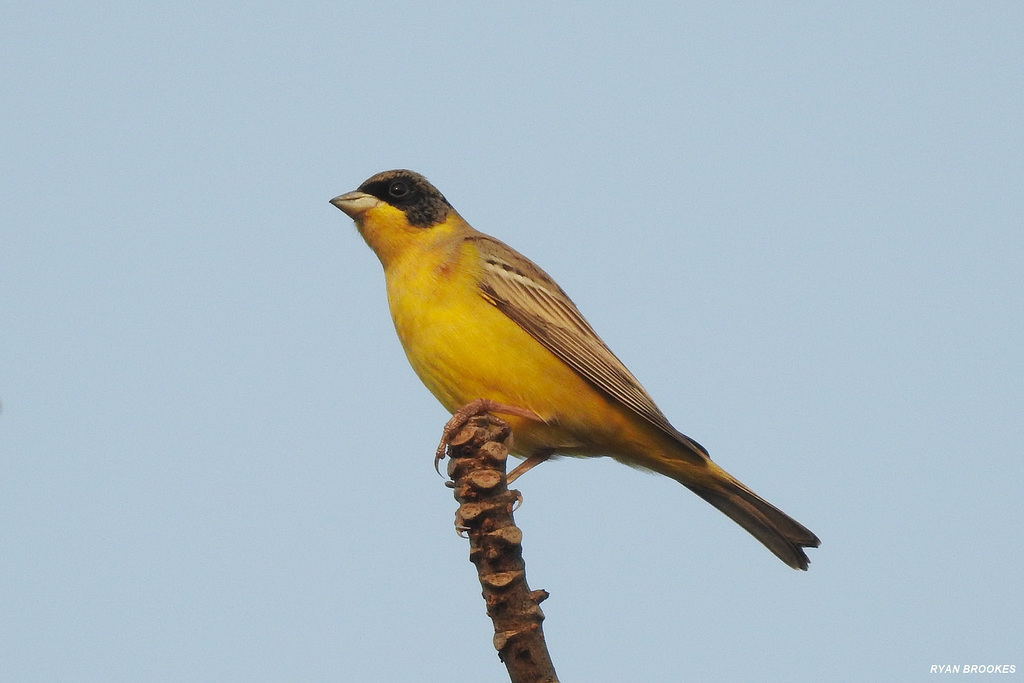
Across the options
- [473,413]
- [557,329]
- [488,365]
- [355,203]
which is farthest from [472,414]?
[355,203]

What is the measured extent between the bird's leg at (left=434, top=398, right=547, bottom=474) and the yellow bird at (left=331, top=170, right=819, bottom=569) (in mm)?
26

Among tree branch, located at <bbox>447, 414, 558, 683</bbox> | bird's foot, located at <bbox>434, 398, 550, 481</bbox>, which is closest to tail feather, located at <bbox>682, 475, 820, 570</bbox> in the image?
bird's foot, located at <bbox>434, 398, 550, 481</bbox>

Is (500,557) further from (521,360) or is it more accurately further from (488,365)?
(521,360)

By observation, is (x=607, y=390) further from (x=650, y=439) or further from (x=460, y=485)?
(x=460, y=485)

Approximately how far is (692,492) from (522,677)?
412cm

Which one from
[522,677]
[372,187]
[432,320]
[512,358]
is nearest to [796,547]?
[512,358]

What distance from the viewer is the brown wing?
338 inches

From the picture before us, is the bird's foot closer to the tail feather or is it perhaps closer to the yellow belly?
the yellow belly

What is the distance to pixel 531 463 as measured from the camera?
8.95m

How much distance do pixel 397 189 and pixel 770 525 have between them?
4251mm

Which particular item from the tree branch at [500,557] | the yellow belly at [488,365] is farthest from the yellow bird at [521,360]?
the tree branch at [500,557]

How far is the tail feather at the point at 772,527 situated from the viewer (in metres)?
8.73

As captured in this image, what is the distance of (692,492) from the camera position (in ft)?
30.5

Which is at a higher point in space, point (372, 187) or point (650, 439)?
point (372, 187)
